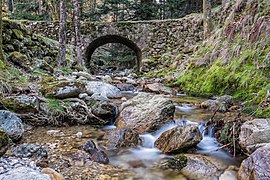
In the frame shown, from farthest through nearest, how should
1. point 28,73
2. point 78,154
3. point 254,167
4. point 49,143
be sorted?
point 28,73 → point 49,143 → point 78,154 → point 254,167

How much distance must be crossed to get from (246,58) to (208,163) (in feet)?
13.0

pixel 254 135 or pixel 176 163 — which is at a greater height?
pixel 254 135

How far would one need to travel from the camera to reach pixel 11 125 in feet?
11.3

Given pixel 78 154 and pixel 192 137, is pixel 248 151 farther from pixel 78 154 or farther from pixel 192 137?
pixel 78 154

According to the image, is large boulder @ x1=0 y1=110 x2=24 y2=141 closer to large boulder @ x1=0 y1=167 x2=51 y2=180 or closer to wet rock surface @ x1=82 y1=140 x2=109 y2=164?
wet rock surface @ x1=82 y1=140 x2=109 y2=164

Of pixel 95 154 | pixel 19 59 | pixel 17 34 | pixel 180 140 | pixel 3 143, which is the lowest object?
pixel 95 154

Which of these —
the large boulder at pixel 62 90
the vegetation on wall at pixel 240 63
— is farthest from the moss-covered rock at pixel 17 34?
the vegetation on wall at pixel 240 63

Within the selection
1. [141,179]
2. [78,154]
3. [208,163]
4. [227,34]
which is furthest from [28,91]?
[227,34]

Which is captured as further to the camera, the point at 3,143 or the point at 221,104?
the point at 221,104

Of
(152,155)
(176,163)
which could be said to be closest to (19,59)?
(152,155)

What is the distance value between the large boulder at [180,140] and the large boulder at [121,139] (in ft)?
1.27

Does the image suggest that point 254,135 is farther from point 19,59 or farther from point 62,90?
point 19,59

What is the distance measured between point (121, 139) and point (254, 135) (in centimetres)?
179

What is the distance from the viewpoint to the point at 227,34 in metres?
7.84
